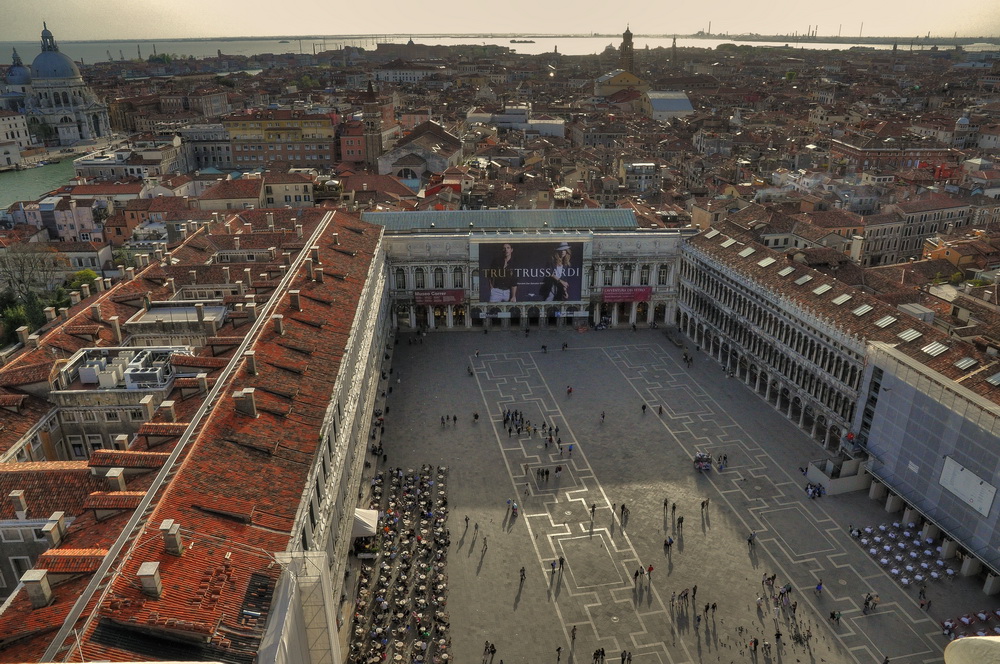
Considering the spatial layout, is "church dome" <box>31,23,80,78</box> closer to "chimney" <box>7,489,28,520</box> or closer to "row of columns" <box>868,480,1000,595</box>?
"chimney" <box>7,489,28,520</box>

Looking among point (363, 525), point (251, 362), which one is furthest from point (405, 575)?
point (251, 362)

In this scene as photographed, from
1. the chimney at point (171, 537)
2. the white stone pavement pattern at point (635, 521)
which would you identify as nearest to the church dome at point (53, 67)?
the white stone pavement pattern at point (635, 521)

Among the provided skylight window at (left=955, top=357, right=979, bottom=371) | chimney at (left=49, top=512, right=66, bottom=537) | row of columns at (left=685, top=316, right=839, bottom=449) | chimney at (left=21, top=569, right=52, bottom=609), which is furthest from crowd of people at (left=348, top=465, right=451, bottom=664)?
skylight window at (left=955, top=357, right=979, bottom=371)

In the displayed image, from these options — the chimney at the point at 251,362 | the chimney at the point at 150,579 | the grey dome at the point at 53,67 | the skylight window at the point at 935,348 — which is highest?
the grey dome at the point at 53,67

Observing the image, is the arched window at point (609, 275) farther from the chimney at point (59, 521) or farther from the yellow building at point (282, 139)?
the yellow building at point (282, 139)

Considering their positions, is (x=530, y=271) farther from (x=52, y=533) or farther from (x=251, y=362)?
(x=52, y=533)
